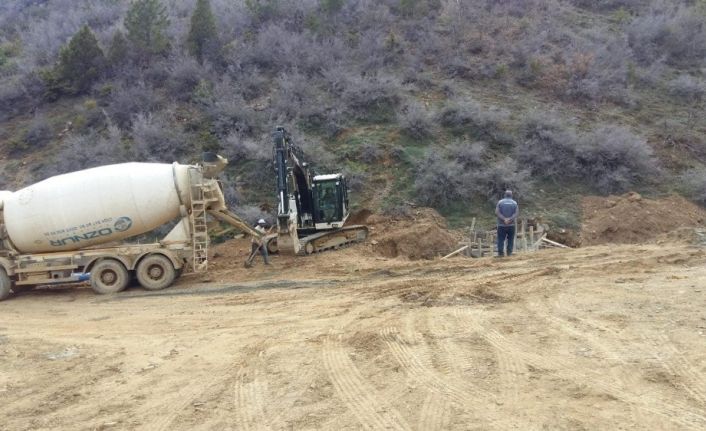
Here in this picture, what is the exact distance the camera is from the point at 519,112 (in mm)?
25656

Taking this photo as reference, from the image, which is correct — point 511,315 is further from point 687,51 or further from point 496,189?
point 687,51

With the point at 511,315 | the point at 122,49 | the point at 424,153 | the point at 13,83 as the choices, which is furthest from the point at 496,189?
the point at 13,83

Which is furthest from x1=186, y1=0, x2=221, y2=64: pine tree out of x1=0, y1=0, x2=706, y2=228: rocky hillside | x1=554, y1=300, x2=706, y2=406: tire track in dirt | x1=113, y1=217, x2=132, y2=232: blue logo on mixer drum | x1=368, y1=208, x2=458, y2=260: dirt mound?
x1=554, y1=300, x2=706, y2=406: tire track in dirt

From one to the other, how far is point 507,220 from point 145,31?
2308cm

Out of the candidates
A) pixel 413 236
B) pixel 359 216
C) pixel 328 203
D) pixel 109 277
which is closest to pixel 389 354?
pixel 109 277

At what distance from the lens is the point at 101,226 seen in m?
13.5

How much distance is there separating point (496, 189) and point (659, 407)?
15392mm

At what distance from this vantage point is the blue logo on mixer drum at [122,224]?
13.6 m

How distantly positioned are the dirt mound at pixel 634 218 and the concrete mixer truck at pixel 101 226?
492 inches

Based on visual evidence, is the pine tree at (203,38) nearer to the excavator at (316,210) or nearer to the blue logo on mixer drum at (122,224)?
the excavator at (316,210)

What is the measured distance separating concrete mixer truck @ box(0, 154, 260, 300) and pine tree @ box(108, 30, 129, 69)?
17046 millimetres

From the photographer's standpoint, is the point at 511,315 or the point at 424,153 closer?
the point at 511,315

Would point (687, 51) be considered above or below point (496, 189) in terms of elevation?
above

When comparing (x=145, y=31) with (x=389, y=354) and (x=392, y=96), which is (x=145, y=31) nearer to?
(x=392, y=96)
